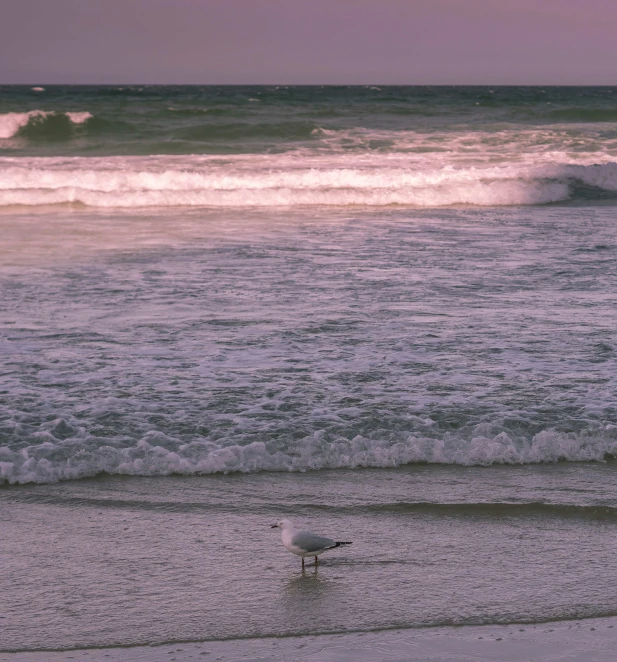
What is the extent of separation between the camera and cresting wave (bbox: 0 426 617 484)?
5.23 meters

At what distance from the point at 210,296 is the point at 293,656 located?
613 centimetres

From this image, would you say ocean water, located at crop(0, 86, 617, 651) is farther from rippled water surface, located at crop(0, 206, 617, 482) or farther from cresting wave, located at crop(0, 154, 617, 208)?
cresting wave, located at crop(0, 154, 617, 208)

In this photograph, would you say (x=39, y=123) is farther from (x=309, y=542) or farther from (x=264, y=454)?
(x=309, y=542)

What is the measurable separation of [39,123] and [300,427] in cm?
2844

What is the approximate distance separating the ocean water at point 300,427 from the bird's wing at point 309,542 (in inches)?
6.2

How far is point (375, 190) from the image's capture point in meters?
A: 18.5

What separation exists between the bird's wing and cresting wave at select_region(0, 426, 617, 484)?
49.8 inches

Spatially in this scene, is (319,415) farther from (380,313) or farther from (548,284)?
(548,284)

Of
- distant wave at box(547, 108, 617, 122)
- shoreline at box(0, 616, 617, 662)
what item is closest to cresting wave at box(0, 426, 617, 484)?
shoreline at box(0, 616, 617, 662)

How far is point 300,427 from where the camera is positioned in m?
5.75

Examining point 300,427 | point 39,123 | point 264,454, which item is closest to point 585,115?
point 39,123

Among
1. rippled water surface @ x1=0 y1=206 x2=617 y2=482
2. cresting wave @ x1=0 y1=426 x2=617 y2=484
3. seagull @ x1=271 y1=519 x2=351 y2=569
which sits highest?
seagull @ x1=271 y1=519 x2=351 y2=569

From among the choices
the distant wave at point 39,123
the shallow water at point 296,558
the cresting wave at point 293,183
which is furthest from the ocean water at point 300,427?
the distant wave at point 39,123

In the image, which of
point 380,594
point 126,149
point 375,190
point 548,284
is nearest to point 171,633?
point 380,594
